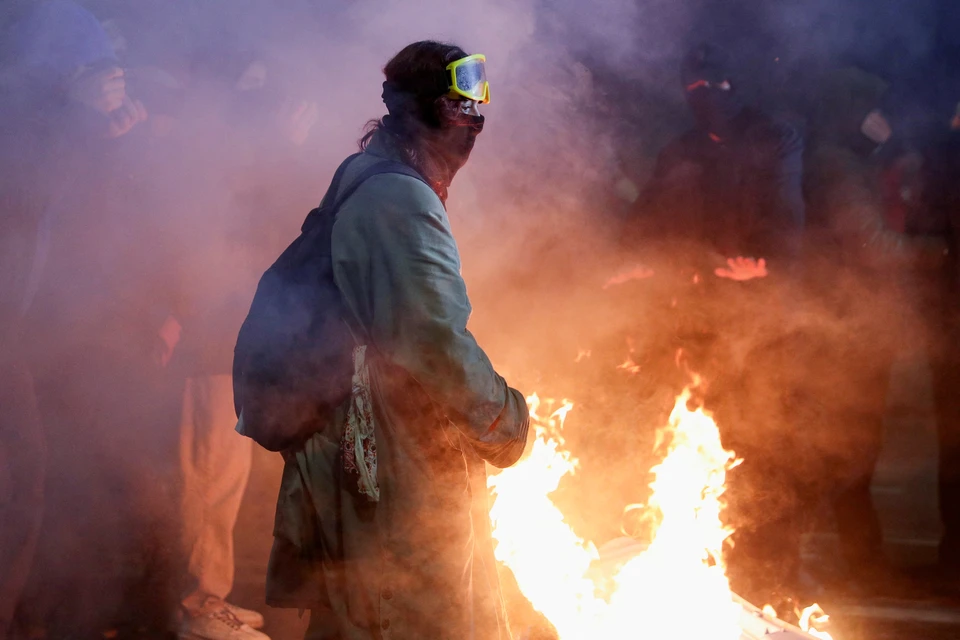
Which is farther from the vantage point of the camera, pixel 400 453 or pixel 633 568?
pixel 633 568

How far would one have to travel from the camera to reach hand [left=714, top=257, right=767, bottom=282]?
4546 mm

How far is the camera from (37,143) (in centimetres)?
338

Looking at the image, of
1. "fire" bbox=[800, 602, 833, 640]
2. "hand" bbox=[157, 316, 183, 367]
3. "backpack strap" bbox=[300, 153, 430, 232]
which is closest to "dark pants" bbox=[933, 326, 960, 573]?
"fire" bbox=[800, 602, 833, 640]

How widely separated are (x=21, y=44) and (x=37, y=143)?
1.32ft

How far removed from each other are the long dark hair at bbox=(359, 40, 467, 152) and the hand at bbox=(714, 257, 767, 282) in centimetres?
281

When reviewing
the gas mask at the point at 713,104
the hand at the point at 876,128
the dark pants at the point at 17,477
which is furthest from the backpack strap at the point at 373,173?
the hand at the point at 876,128

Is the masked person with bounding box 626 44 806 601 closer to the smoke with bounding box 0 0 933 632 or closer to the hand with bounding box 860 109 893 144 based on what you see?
the smoke with bounding box 0 0 933 632

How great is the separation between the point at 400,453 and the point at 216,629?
2.07 m

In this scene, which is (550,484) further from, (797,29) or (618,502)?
(797,29)

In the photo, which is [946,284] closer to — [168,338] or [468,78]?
[468,78]

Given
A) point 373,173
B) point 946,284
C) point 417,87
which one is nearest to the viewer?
point 373,173

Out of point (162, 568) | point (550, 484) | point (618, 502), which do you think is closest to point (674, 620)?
point (550, 484)

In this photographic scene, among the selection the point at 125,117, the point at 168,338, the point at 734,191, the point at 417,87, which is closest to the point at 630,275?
the point at 734,191

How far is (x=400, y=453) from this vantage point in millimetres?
1987
